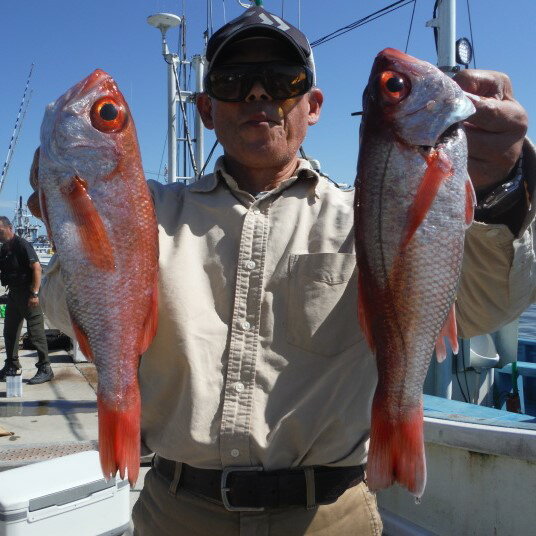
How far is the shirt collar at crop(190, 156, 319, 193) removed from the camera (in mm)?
2301

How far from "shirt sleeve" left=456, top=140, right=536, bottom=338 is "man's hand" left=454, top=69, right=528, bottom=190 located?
0.35 feet

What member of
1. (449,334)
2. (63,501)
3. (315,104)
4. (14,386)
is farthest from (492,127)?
(14,386)

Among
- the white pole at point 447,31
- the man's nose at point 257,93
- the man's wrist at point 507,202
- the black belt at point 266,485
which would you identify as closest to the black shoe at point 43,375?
the white pole at point 447,31

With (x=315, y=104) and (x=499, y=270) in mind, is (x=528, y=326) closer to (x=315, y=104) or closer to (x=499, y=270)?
(x=315, y=104)

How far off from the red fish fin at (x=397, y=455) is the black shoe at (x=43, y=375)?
300 inches

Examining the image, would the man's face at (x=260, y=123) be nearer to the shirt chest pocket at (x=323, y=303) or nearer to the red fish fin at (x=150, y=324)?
the shirt chest pocket at (x=323, y=303)

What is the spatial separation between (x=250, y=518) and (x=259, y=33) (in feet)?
5.94

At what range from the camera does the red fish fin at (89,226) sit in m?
1.80

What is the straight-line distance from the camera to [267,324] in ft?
6.97

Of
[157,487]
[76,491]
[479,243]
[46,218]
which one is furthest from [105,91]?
[76,491]

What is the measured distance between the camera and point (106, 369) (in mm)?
1837

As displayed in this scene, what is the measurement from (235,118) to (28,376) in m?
7.91

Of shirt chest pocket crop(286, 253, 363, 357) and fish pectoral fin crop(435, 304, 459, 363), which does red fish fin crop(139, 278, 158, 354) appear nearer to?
shirt chest pocket crop(286, 253, 363, 357)

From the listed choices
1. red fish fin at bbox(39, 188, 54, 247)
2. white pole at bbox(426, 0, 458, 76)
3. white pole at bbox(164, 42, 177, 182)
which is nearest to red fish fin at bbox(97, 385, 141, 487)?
red fish fin at bbox(39, 188, 54, 247)
